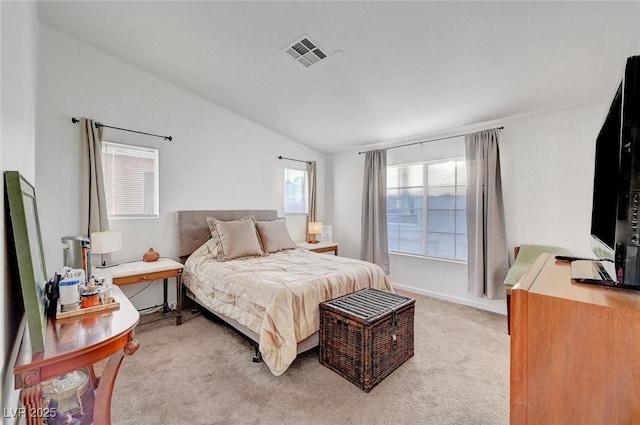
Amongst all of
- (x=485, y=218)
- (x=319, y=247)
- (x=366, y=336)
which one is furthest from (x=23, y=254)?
(x=485, y=218)

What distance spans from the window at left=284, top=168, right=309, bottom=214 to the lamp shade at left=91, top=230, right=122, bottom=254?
8.39ft

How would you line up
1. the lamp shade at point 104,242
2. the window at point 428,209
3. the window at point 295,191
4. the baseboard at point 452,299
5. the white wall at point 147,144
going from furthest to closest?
1. the window at point 295,191
2. the window at point 428,209
3. the baseboard at point 452,299
4. the white wall at point 147,144
5. the lamp shade at point 104,242

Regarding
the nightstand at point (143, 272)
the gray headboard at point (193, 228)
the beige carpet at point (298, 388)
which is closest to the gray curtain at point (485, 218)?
the beige carpet at point (298, 388)

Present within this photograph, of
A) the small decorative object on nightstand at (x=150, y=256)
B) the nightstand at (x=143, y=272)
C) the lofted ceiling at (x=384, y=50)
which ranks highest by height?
the lofted ceiling at (x=384, y=50)

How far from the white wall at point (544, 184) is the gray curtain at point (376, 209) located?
84cm

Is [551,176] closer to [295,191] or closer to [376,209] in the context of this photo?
[376,209]

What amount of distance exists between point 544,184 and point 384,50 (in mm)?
2340

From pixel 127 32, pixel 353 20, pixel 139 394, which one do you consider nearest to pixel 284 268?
pixel 139 394

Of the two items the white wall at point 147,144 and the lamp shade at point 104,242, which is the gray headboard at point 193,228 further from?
the lamp shade at point 104,242

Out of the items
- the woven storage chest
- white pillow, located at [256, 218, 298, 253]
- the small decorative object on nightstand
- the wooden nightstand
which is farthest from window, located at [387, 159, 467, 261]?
the small decorative object on nightstand

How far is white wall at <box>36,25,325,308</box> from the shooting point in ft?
9.10

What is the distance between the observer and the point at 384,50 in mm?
2447

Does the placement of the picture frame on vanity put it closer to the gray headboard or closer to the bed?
the bed

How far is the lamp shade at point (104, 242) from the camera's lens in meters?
2.65
